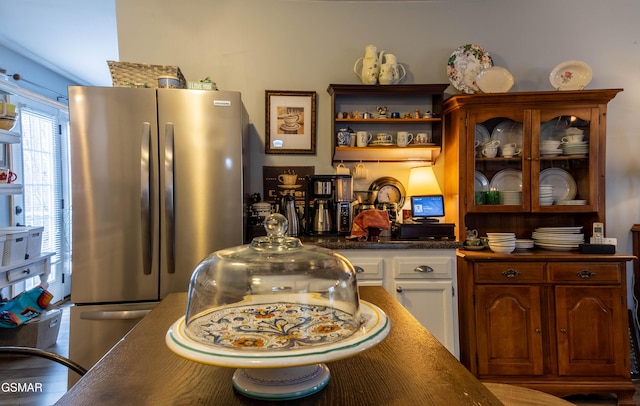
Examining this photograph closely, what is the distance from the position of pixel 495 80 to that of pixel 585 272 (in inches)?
55.5

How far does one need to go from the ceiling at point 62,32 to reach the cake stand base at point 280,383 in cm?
335

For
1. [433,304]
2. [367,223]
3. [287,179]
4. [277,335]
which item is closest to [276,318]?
[277,335]

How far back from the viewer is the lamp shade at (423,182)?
2791mm

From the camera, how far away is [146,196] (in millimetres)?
2094

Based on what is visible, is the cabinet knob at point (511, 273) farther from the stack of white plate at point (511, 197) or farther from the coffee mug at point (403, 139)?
the coffee mug at point (403, 139)

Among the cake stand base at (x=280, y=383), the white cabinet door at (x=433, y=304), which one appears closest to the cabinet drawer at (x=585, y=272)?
the white cabinet door at (x=433, y=304)

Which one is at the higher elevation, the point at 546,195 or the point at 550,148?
the point at 550,148

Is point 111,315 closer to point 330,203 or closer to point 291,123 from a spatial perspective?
point 330,203

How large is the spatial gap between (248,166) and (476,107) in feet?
5.34

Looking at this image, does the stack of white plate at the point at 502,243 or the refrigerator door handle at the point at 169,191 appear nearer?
the refrigerator door handle at the point at 169,191

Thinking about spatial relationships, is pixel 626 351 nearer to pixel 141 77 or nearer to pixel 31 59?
pixel 141 77

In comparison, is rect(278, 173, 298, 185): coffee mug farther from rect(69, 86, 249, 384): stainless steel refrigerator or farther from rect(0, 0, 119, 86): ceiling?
rect(0, 0, 119, 86): ceiling

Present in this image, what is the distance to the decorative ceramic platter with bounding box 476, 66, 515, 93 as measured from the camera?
2737mm

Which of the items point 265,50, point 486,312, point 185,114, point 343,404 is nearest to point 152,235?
point 185,114
